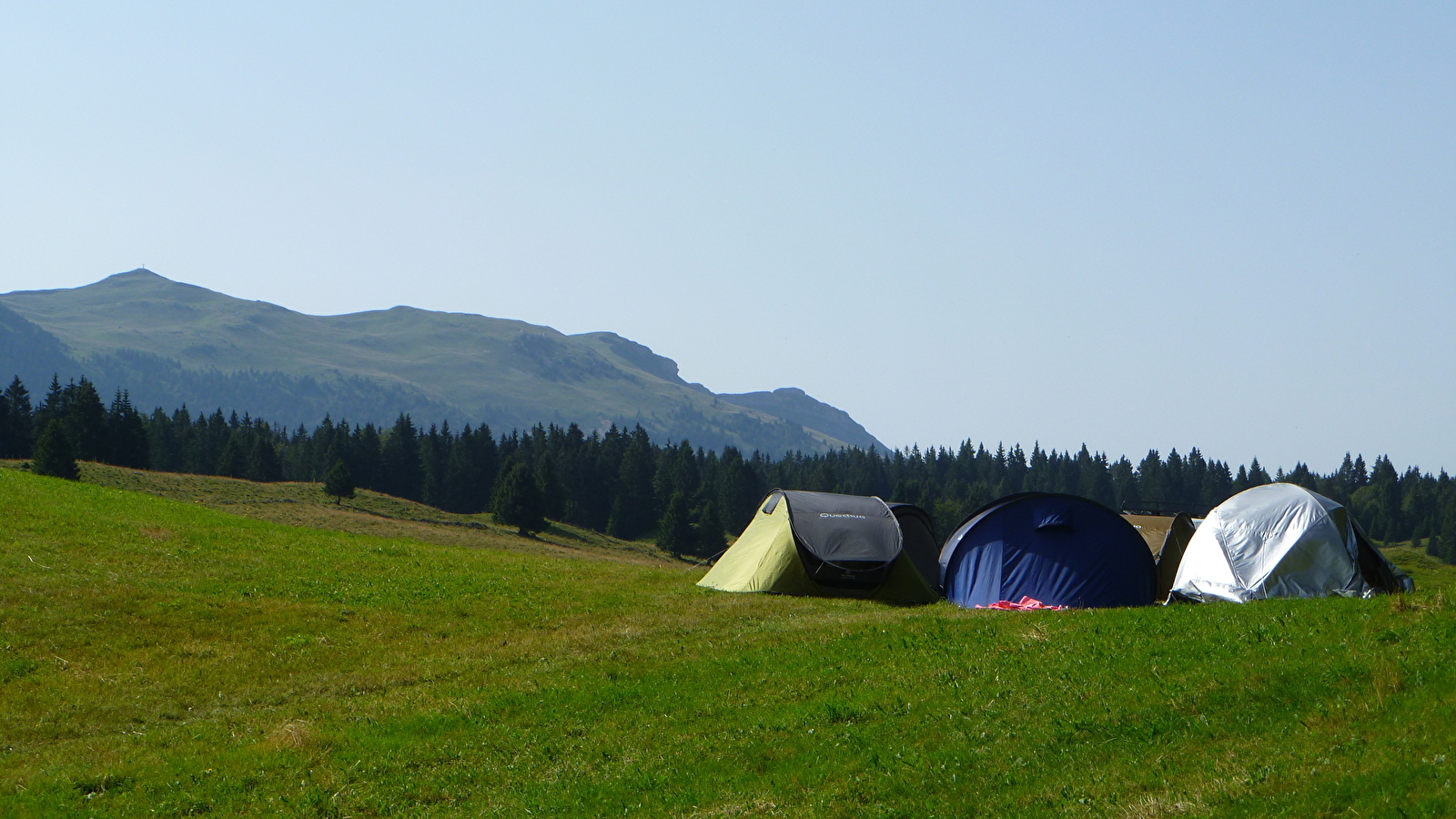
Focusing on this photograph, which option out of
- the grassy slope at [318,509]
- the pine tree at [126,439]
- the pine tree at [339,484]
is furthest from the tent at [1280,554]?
the pine tree at [126,439]

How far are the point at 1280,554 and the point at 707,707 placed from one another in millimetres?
14706

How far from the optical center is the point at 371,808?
12055 millimetres

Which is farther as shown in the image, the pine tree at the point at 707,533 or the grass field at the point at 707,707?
the pine tree at the point at 707,533

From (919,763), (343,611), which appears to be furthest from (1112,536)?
(343,611)

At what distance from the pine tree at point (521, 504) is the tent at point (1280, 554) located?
3695 inches

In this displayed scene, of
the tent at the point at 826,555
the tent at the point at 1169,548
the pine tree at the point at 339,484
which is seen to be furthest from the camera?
the pine tree at the point at 339,484

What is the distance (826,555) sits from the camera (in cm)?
2775

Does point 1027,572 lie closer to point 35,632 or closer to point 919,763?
point 919,763

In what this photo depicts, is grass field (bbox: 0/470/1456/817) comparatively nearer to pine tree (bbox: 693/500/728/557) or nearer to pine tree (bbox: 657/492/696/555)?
pine tree (bbox: 657/492/696/555)

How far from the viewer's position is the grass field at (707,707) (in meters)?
10.6

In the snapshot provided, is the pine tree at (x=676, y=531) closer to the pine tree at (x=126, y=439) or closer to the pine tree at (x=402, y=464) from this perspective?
the pine tree at (x=402, y=464)

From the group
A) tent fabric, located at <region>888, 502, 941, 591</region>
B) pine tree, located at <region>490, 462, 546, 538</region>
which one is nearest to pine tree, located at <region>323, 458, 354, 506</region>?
pine tree, located at <region>490, 462, 546, 538</region>

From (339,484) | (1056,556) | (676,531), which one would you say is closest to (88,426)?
(339,484)

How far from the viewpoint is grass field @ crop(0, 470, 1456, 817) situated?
10.6 metres
